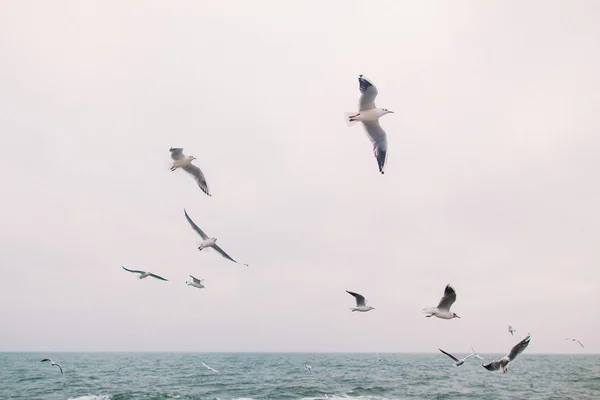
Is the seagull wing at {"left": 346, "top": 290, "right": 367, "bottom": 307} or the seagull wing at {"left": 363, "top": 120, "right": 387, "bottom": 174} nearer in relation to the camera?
the seagull wing at {"left": 363, "top": 120, "right": 387, "bottom": 174}

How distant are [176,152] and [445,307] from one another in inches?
333

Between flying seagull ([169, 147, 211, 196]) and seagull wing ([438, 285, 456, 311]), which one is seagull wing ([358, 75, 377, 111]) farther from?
flying seagull ([169, 147, 211, 196])

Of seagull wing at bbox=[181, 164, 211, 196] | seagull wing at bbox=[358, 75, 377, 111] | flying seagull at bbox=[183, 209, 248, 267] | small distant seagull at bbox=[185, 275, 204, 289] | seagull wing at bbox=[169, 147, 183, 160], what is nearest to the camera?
seagull wing at bbox=[358, 75, 377, 111]

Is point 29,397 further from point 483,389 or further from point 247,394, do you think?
point 483,389

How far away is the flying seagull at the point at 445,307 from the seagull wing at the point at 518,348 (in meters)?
2.01

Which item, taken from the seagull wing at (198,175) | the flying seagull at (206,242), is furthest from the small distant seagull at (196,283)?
the seagull wing at (198,175)

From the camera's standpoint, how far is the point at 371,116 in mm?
10422

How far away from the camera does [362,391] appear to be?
1163 inches

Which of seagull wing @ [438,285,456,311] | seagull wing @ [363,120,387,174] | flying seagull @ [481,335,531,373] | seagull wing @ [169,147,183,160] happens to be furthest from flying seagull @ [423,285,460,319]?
seagull wing @ [169,147,183,160]

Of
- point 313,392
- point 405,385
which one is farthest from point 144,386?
point 405,385

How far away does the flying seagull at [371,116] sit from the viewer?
10.2m

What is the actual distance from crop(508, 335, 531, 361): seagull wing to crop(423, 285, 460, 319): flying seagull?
2.01 metres

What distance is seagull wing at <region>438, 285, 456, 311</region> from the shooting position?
13055mm

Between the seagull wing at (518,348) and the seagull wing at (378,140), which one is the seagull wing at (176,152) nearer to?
the seagull wing at (378,140)
